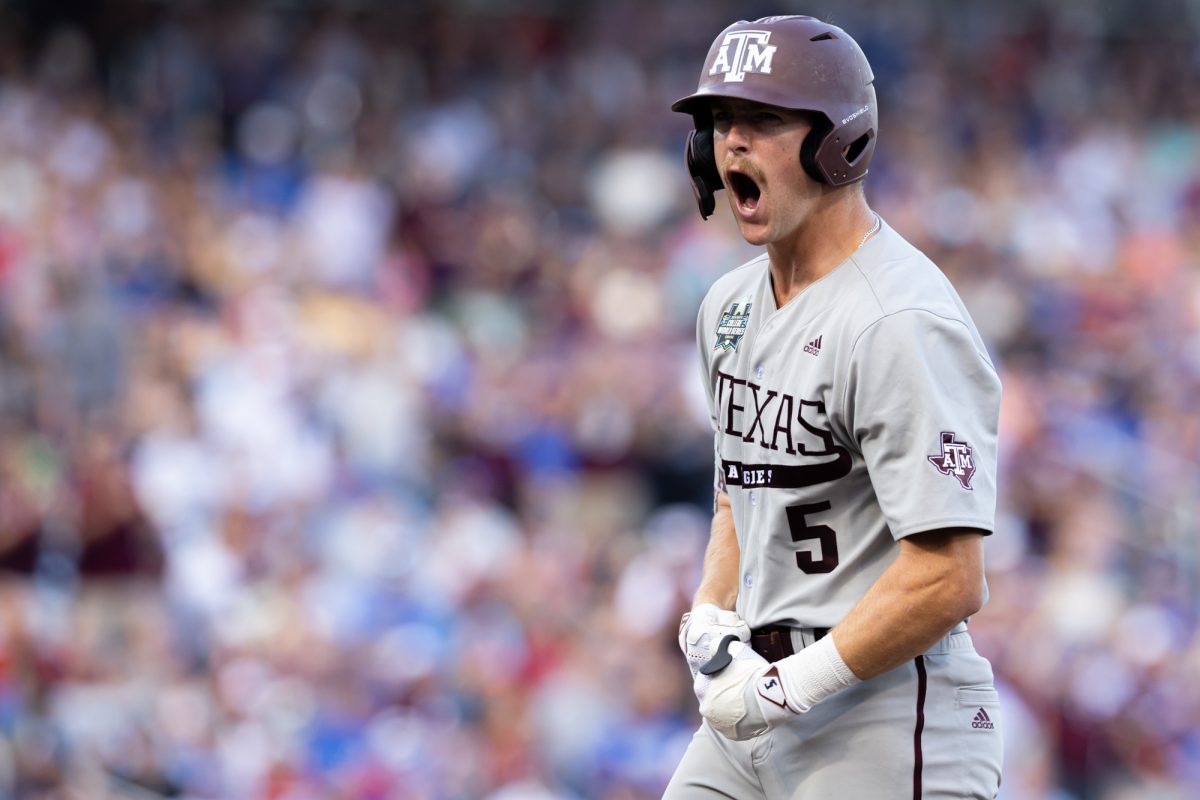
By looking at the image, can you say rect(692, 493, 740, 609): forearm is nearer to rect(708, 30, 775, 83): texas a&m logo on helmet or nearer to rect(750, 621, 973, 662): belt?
rect(750, 621, 973, 662): belt

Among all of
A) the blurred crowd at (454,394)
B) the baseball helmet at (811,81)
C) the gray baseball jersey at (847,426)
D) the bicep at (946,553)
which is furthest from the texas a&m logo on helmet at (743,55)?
the blurred crowd at (454,394)

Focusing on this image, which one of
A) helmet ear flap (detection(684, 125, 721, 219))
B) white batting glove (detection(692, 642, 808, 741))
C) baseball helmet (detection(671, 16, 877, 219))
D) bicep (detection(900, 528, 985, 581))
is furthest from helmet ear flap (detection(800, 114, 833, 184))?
white batting glove (detection(692, 642, 808, 741))

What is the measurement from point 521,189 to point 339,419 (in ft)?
10.0

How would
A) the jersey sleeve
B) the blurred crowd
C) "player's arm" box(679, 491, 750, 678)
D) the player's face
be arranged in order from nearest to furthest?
the jersey sleeve < the player's face < "player's arm" box(679, 491, 750, 678) < the blurred crowd

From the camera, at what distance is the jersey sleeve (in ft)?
10.1

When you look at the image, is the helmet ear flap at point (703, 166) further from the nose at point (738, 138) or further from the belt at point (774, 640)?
the belt at point (774, 640)

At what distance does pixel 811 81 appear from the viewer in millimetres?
3270

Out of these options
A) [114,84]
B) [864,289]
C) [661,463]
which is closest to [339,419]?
[661,463]

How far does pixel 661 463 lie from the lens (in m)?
10.4

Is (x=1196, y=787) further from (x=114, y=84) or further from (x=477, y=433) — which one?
(x=114, y=84)

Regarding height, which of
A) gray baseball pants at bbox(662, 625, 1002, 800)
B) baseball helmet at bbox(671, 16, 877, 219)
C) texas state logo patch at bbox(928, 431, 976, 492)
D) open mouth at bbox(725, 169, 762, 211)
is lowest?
gray baseball pants at bbox(662, 625, 1002, 800)

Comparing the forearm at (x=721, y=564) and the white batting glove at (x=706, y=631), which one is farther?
the forearm at (x=721, y=564)

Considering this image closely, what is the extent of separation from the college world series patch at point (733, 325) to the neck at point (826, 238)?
Result: 161 mm

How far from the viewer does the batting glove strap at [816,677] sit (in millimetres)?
3166
